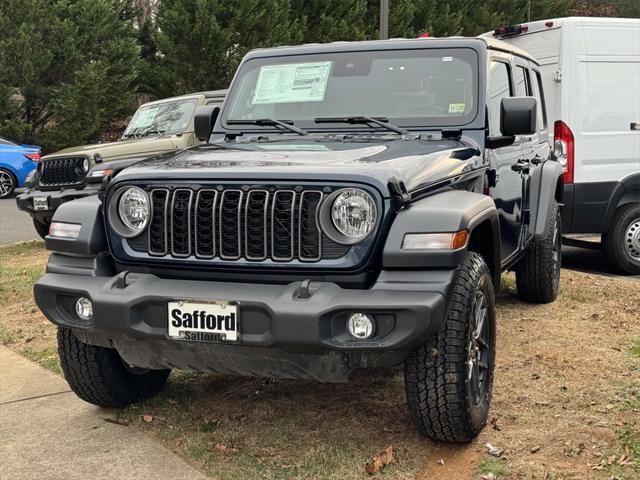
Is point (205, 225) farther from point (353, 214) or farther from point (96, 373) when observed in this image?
point (96, 373)

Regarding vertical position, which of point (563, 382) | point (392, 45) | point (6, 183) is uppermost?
point (392, 45)

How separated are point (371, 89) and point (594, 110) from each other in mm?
4025

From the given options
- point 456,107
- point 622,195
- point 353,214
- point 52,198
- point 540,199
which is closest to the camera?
point 353,214

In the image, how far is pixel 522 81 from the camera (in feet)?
17.9

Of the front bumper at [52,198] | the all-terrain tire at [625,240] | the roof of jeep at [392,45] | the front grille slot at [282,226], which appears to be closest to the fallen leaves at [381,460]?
the front grille slot at [282,226]

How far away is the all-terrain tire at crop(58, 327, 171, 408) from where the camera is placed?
3695mm

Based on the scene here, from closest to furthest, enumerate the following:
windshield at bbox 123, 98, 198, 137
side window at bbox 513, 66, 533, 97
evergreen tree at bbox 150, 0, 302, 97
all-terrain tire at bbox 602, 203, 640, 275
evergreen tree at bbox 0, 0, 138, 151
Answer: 1. side window at bbox 513, 66, 533, 97
2. all-terrain tire at bbox 602, 203, 640, 275
3. windshield at bbox 123, 98, 198, 137
4. evergreen tree at bbox 0, 0, 138, 151
5. evergreen tree at bbox 150, 0, 302, 97

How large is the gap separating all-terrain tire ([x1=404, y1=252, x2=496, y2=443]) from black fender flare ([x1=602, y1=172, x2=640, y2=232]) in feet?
Result: 15.5

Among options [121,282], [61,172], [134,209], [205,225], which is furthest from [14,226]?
[205,225]

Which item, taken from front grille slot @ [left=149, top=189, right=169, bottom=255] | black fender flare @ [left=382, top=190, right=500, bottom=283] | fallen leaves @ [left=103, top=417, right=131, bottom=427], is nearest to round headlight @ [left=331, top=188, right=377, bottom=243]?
black fender flare @ [left=382, top=190, right=500, bottom=283]

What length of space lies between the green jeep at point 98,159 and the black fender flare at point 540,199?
14.9 feet

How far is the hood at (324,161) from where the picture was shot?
3082 millimetres

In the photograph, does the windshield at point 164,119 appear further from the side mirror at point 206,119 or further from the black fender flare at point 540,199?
the black fender flare at point 540,199

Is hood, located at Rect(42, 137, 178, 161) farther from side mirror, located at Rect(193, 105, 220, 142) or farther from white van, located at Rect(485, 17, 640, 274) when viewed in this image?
white van, located at Rect(485, 17, 640, 274)
